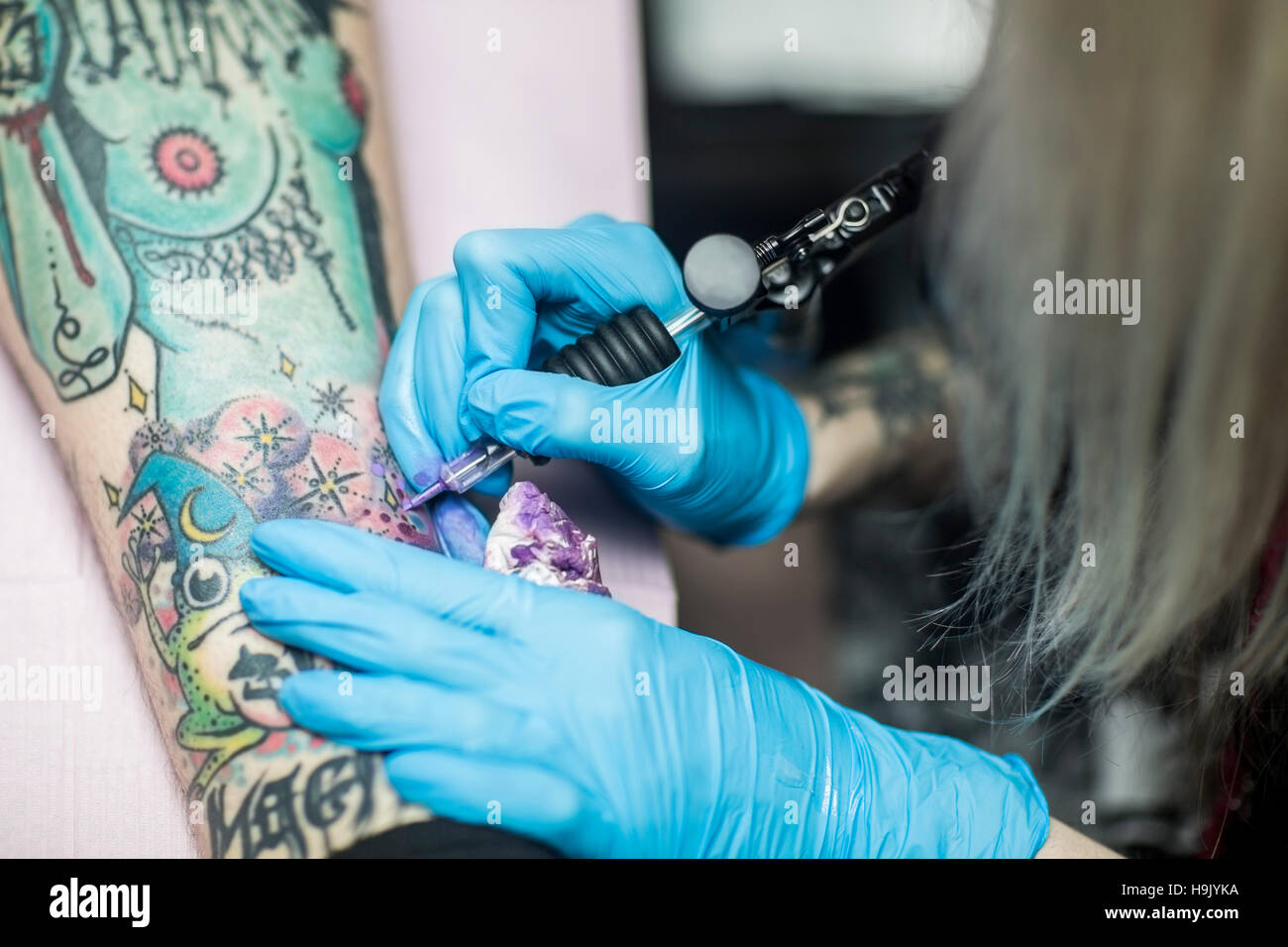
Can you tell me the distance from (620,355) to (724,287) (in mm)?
144

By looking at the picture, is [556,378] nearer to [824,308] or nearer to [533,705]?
[533,705]

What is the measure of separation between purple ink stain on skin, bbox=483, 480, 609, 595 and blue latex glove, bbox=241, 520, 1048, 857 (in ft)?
0.14

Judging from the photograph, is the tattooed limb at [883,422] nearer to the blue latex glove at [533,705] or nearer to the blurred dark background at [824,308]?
the blurred dark background at [824,308]

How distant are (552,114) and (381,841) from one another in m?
1.06

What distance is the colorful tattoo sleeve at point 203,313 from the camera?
3.16 ft

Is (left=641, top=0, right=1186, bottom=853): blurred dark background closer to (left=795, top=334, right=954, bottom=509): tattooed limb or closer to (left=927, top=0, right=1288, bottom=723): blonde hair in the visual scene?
(left=795, top=334, right=954, bottom=509): tattooed limb

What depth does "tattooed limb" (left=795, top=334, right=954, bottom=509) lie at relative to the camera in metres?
1.53

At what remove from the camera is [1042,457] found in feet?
4.32

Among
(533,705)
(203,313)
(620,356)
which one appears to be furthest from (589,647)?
(203,313)

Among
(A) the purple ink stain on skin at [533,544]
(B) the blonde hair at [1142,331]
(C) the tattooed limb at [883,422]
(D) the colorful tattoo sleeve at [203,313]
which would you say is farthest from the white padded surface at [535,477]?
(B) the blonde hair at [1142,331]

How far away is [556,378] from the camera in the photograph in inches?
40.2

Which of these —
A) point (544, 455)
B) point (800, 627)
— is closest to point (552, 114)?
point (544, 455)

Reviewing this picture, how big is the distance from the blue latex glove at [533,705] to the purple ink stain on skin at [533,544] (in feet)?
0.14

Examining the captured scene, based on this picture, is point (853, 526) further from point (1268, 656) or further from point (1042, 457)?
point (1268, 656)
